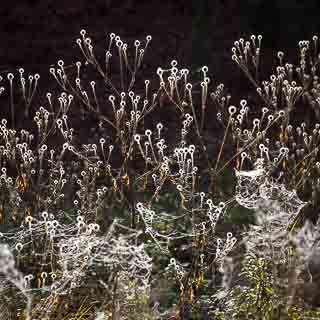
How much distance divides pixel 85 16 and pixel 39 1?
0.46 m

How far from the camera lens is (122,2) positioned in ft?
25.8

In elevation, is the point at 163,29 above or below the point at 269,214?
above

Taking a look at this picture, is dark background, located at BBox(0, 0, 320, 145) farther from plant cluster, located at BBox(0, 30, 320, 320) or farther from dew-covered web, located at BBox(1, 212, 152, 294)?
dew-covered web, located at BBox(1, 212, 152, 294)

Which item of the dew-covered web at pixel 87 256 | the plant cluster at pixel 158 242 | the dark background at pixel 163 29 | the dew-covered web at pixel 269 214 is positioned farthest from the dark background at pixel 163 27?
the dew-covered web at pixel 87 256

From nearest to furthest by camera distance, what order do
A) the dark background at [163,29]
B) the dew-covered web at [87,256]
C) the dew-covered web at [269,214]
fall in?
1. the dew-covered web at [269,214]
2. the dew-covered web at [87,256]
3. the dark background at [163,29]

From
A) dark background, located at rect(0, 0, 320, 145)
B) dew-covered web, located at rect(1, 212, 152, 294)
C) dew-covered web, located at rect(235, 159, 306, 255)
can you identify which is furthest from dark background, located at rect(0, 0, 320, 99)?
dew-covered web, located at rect(1, 212, 152, 294)

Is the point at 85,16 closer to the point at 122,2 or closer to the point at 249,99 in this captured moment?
the point at 122,2

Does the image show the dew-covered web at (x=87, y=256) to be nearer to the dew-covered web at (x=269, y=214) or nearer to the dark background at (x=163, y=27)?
the dew-covered web at (x=269, y=214)

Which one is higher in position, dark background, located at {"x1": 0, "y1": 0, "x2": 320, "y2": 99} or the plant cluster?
dark background, located at {"x1": 0, "y1": 0, "x2": 320, "y2": 99}

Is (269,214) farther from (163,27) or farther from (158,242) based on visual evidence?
(163,27)

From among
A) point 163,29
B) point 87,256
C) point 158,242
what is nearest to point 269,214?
point 87,256

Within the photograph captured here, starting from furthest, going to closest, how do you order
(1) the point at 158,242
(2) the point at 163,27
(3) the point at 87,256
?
(2) the point at 163,27
(1) the point at 158,242
(3) the point at 87,256

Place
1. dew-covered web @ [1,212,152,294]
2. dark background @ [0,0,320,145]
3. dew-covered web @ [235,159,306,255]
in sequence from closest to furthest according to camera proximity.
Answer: dew-covered web @ [235,159,306,255]
dew-covered web @ [1,212,152,294]
dark background @ [0,0,320,145]

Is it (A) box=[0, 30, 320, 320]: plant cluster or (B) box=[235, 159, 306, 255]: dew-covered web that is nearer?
(B) box=[235, 159, 306, 255]: dew-covered web
